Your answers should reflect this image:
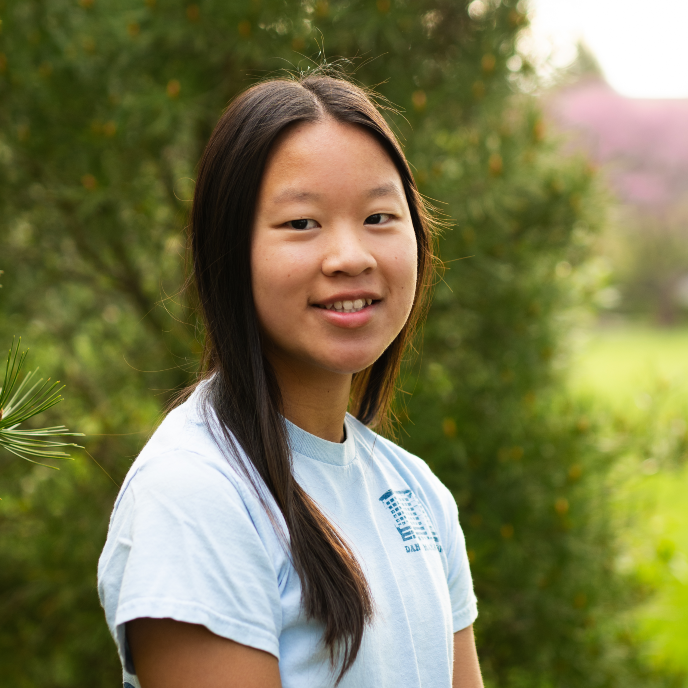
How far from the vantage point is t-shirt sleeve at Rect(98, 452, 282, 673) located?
807 mm

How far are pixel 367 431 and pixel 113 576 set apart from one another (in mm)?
505

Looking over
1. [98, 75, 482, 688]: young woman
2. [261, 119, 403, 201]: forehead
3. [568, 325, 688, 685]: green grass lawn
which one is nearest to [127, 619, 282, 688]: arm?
[98, 75, 482, 688]: young woman

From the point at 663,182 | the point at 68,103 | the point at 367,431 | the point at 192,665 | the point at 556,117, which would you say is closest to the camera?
the point at 192,665

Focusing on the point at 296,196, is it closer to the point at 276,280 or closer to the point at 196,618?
the point at 276,280

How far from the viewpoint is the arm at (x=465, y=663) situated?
3.99 feet

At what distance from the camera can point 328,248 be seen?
98 centimetres

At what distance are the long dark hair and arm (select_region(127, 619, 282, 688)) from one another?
10 centimetres

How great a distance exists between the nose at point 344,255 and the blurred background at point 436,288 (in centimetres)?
121

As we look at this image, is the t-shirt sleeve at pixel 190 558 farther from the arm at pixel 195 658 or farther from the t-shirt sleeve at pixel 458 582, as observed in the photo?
the t-shirt sleeve at pixel 458 582

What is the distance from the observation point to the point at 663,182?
1691cm

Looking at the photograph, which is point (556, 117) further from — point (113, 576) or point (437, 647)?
point (113, 576)

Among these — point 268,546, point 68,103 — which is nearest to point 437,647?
point 268,546

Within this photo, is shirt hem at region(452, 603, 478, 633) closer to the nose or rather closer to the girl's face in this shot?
the girl's face

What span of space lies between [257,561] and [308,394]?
300 mm
